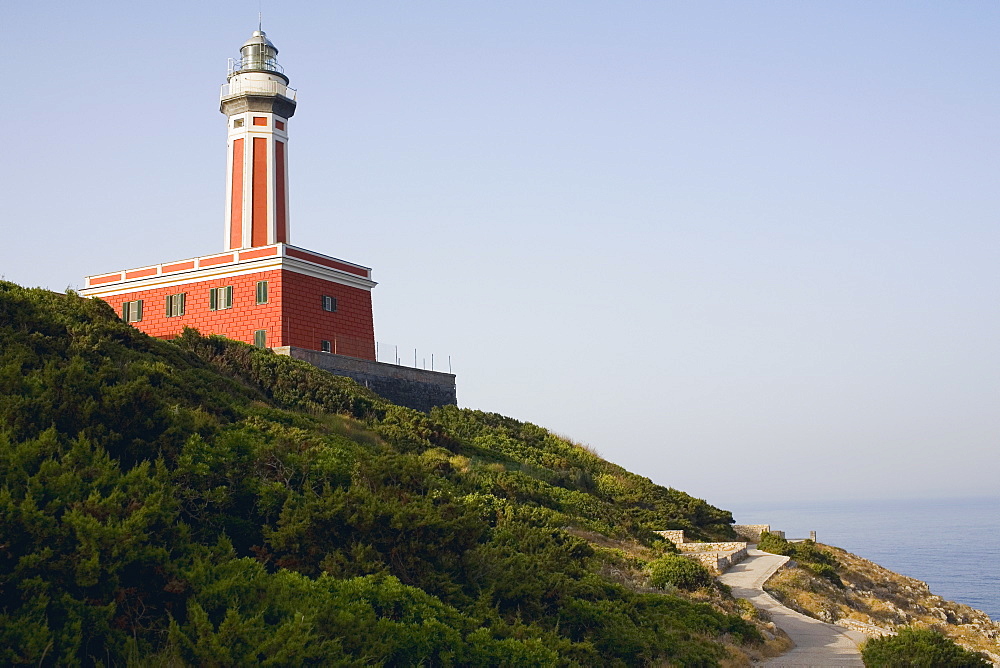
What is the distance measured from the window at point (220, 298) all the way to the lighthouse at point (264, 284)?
0.04 metres

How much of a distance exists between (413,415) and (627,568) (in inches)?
438

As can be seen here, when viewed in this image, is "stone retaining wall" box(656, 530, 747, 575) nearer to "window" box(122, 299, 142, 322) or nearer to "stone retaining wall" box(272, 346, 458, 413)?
"stone retaining wall" box(272, 346, 458, 413)

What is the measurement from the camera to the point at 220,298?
37.7 metres

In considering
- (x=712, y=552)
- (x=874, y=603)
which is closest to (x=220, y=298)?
(x=712, y=552)

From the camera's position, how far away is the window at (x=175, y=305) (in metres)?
38.4

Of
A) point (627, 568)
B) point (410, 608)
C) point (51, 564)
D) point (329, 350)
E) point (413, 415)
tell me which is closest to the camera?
point (51, 564)

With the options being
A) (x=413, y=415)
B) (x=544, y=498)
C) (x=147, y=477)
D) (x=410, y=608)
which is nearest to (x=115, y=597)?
(x=147, y=477)

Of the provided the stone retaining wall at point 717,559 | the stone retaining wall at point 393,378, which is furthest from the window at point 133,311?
the stone retaining wall at point 717,559

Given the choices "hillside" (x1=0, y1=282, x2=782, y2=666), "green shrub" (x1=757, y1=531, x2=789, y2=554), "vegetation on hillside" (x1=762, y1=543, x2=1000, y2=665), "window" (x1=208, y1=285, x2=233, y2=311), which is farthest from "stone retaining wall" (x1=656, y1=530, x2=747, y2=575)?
"window" (x1=208, y1=285, x2=233, y2=311)

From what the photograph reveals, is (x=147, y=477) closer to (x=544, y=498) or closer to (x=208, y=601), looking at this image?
(x=208, y=601)

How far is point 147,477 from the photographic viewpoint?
11.0 m

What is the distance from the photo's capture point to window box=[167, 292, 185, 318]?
38375 mm

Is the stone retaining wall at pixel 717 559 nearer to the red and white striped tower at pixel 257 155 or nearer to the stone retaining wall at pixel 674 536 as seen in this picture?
the stone retaining wall at pixel 674 536

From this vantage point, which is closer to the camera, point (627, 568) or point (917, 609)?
point (627, 568)
